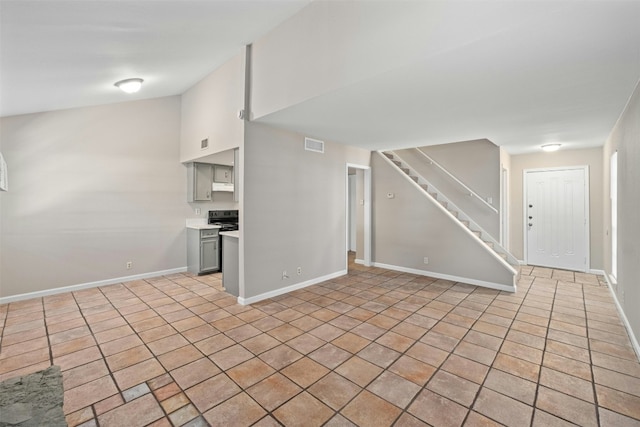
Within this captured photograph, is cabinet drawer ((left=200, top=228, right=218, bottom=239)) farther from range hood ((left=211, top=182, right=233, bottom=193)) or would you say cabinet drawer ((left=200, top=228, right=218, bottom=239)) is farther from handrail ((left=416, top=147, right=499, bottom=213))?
handrail ((left=416, top=147, right=499, bottom=213))

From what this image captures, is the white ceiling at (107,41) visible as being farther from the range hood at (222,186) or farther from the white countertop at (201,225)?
the white countertop at (201,225)

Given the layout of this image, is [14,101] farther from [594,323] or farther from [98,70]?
[594,323]

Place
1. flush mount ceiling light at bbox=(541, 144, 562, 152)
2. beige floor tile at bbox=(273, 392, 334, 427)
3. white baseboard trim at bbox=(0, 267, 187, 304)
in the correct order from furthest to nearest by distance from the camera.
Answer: flush mount ceiling light at bbox=(541, 144, 562, 152), white baseboard trim at bbox=(0, 267, 187, 304), beige floor tile at bbox=(273, 392, 334, 427)

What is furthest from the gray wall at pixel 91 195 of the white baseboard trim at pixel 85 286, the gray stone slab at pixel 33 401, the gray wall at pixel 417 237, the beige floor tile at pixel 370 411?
the beige floor tile at pixel 370 411

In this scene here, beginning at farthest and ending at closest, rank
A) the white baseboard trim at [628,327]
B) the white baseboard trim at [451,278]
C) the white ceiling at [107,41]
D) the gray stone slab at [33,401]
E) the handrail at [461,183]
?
the handrail at [461,183]
the white baseboard trim at [451,278]
the white baseboard trim at [628,327]
the white ceiling at [107,41]
the gray stone slab at [33,401]

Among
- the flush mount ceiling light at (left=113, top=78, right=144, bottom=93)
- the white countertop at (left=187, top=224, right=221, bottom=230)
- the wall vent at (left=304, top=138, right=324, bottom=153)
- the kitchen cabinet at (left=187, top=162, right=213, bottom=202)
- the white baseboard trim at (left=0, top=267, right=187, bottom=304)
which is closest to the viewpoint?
the flush mount ceiling light at (left=113, top=78, right=144, bottom=93)

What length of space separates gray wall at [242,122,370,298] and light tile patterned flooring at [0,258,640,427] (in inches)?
20.8

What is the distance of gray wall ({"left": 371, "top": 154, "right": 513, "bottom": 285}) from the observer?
477 cm

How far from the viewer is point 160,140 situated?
17.3 feet

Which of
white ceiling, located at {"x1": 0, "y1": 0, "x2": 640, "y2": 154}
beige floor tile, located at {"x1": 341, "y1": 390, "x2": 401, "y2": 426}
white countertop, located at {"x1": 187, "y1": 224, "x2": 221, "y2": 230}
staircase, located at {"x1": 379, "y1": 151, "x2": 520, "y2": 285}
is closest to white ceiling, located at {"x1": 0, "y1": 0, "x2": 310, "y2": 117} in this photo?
white ceiling, located at {"x1": 0, "y1": 0, "x2": 640, "y2": 154}

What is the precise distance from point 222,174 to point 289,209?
7.62 ft

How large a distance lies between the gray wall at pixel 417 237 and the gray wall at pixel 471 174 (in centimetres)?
118

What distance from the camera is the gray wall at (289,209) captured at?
386cm

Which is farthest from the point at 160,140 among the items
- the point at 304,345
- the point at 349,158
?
the point at 304,345
